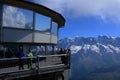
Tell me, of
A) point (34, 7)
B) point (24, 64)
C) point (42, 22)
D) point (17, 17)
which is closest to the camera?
point (24, 64)

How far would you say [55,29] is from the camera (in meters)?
39.8

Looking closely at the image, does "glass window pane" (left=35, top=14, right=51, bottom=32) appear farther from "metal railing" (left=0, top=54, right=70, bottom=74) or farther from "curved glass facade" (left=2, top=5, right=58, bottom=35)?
"metal railing" (left=0, top=54, right=70, bottom=74)

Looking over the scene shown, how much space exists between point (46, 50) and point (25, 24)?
7.54m

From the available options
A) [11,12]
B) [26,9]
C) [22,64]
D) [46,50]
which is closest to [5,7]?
[11,12]

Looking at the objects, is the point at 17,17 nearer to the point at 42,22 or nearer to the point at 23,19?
the point at 23,19


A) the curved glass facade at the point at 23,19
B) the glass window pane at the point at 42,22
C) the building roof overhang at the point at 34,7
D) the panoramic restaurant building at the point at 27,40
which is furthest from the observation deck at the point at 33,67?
the building roof overhang at the point at 34,7

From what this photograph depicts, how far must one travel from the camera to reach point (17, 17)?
98.8ft

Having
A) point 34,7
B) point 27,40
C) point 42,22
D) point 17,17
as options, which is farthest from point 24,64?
point 42,22

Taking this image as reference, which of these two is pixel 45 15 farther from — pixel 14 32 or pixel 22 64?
pixel 22 64

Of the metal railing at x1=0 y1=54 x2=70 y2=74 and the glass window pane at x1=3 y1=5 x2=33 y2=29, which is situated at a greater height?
the glass window pane at x1=3 y1=5 x2=33 y2=29

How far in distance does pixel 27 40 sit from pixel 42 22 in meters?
3.61

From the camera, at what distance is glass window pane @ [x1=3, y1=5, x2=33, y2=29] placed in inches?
1121

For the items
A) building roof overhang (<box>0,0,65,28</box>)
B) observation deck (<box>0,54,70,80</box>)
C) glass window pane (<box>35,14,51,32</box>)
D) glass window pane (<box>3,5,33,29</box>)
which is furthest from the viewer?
glass window pane (<box>35,14,51,32</box>)

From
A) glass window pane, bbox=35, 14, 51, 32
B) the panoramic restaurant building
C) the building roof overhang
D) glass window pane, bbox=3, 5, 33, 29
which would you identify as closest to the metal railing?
the panoramic restaurant building
